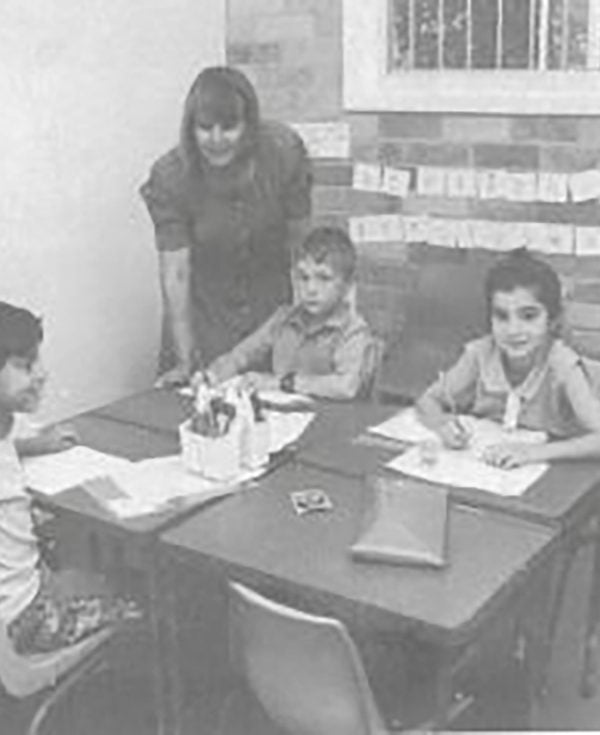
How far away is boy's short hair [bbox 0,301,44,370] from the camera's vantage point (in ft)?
7.30

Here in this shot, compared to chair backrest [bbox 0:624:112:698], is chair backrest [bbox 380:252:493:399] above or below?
above

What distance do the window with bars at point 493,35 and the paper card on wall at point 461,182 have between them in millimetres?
333

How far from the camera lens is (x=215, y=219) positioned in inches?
138

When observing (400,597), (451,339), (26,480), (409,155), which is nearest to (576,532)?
(400,597)

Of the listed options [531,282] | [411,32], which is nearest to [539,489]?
[531,282]

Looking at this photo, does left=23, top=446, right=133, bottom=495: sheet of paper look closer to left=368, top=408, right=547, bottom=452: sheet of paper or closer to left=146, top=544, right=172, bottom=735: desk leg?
left=146, top=544, right=172, bottom=735: desk leg

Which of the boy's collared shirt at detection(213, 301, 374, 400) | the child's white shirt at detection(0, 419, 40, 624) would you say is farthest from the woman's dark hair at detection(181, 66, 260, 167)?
the child's white shirt at detection(0, 419, 40, 624)

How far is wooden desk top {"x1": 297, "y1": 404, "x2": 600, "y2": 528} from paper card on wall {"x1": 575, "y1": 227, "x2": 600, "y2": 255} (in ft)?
3.93

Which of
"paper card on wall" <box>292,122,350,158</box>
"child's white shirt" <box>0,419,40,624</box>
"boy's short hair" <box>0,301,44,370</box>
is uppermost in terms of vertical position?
"paper card on wall" <box>292,122,350,158</box>

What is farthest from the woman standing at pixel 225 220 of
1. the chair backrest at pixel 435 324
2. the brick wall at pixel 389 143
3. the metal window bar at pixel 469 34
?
the metal window bar at pixel 469 34

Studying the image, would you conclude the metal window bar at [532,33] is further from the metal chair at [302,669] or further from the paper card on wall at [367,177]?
the metal chair at [302,669]

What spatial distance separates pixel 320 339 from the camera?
317 cm

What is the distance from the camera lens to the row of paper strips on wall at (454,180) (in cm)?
376

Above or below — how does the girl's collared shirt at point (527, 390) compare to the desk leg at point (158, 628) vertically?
above
